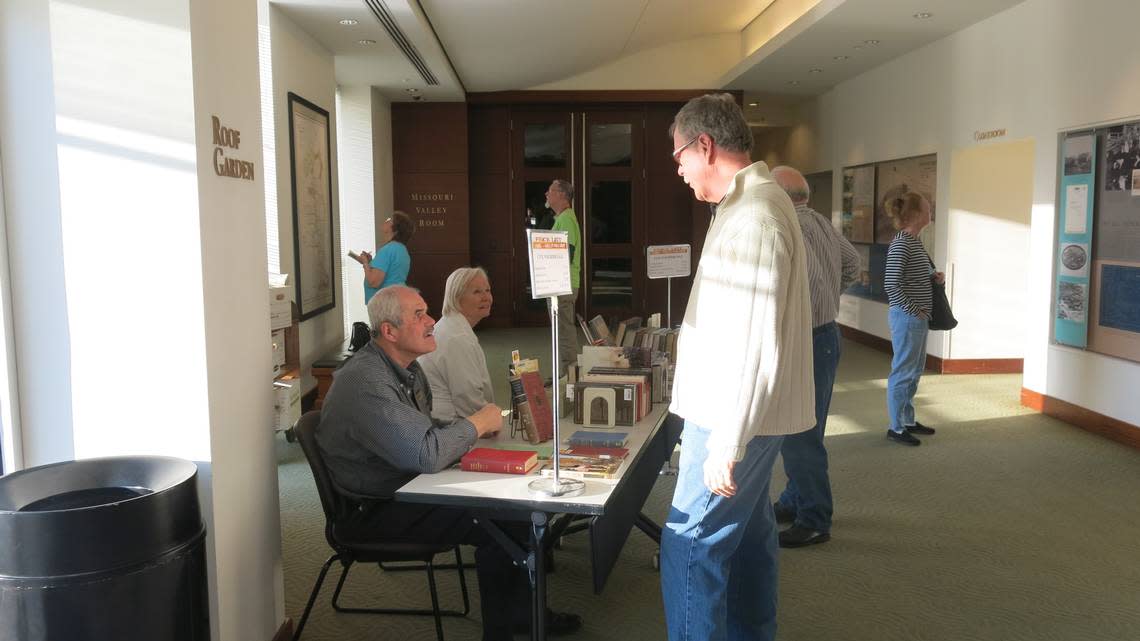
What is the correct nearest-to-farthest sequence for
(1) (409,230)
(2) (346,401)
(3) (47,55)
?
(3) (47,55) < (2) (346,401) < (1) (409,230)

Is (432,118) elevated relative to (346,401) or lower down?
elevated

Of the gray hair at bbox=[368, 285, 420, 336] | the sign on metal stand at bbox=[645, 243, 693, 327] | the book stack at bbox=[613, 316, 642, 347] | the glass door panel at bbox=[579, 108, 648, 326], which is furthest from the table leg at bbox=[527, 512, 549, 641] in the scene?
the glass door panel at bbox=[579, 108, 648, 326]

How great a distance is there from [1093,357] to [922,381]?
81.9 inches

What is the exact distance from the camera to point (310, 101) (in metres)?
7.70

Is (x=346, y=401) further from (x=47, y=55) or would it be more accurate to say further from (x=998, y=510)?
(x=998, y=510)

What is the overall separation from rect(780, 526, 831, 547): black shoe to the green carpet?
0.17 ft

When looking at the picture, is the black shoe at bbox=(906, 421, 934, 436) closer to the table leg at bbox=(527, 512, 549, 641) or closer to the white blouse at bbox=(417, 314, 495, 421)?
the white blouse at bbox=(417, 314, 495, 421)

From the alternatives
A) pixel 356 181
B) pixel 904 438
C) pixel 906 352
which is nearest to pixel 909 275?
pixel 906 352

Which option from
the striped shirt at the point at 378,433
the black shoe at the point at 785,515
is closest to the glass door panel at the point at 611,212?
the black shoe at the point at 785,515

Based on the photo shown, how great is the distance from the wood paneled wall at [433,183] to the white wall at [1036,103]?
18.4 ft

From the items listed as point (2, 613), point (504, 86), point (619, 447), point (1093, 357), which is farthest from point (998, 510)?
point (504, 86)

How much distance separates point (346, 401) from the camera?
2936mm

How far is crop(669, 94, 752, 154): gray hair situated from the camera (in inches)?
96.6

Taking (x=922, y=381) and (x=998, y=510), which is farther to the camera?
(x=922, y=381)
